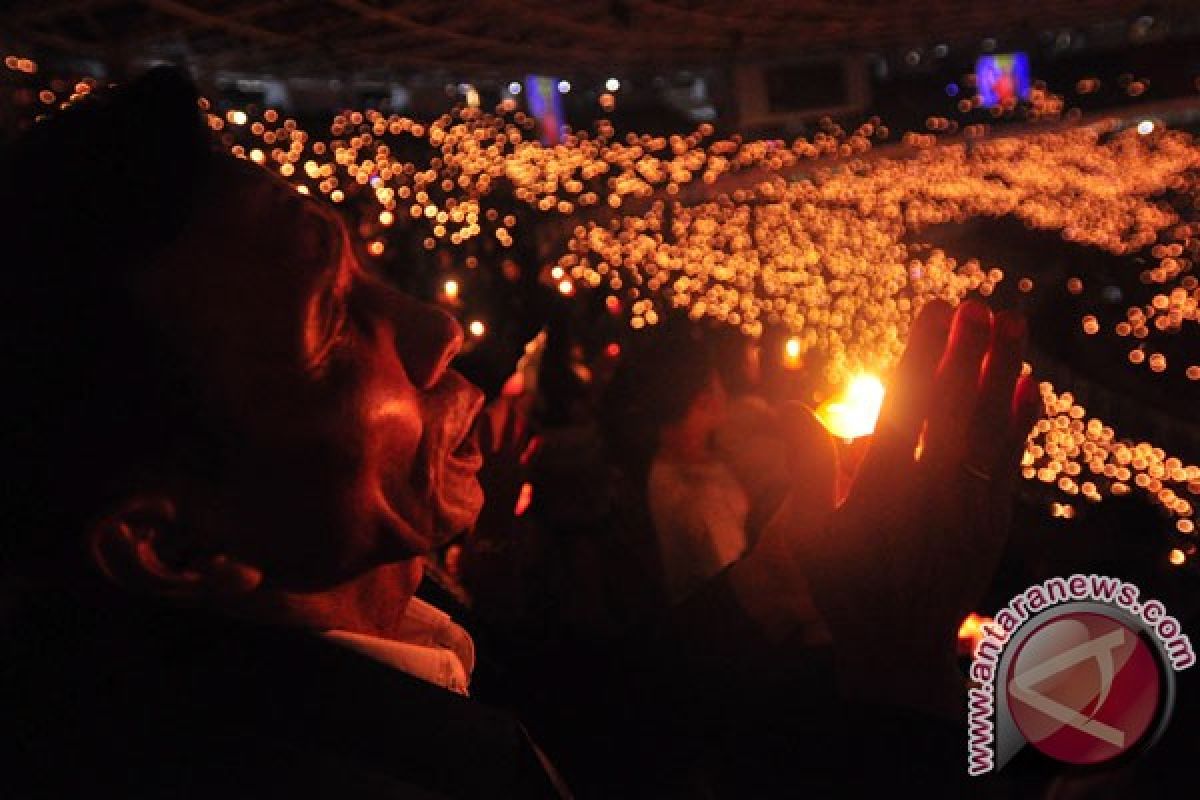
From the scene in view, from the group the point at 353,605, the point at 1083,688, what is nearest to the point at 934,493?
the point at 1083,688

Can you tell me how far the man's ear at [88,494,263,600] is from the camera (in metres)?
0.85

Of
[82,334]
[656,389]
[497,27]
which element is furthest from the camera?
[656,389]

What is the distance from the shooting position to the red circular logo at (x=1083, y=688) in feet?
3.64

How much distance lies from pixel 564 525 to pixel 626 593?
20.6 inches

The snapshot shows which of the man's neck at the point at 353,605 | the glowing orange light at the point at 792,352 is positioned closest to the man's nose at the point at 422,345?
the man's neck at the point at 353,605

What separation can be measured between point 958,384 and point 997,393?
0.05m

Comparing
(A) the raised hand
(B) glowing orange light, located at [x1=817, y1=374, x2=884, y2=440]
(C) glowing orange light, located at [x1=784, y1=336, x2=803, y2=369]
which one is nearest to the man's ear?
(A) the raised hand

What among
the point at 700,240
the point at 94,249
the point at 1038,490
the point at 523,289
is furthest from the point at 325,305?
the point at 523,289

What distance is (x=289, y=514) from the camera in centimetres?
92

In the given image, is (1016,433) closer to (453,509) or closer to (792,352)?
(453,509)

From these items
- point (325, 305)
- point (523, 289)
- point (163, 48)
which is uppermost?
point (163, 48)

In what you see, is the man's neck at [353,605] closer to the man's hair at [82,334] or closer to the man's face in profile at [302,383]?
the man's face in profile at [302,383]

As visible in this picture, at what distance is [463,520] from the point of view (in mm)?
A: 1081

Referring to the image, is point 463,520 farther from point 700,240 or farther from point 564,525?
point 700,240
